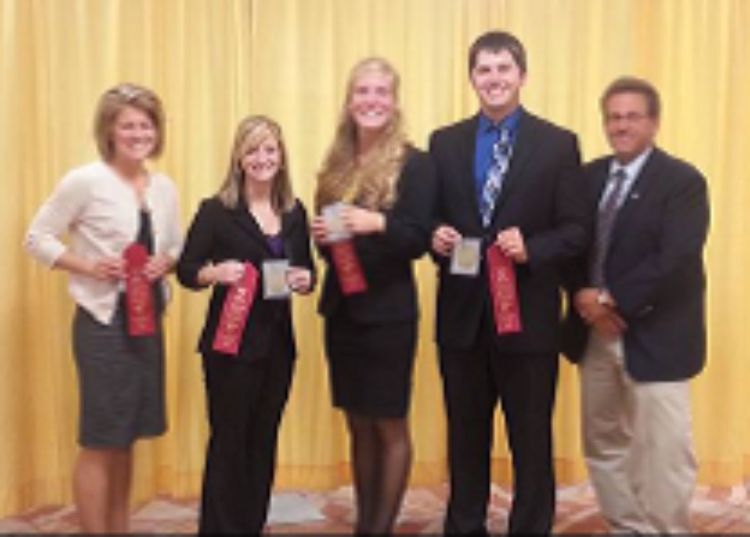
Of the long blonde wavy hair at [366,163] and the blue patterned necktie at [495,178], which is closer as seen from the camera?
the long blonde wavy hair at [366,163]

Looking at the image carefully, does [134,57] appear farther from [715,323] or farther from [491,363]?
[715,323]

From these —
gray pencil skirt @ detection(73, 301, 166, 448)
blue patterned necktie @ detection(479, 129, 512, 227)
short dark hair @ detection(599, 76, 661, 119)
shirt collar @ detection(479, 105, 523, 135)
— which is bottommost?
gray pencil skirt @ detection(73, 301, 166, 448)

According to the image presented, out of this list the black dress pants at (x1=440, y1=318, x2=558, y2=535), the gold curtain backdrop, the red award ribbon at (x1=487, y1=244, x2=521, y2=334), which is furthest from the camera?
the gold curtain backdrop

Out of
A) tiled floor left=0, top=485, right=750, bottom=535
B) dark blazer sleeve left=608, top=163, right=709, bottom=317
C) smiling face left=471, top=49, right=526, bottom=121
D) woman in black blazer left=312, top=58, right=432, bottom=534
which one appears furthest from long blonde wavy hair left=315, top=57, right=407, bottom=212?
tiled floor left=0, top=485, right=750, bottom=535

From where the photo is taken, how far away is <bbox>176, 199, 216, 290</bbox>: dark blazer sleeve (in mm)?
2650

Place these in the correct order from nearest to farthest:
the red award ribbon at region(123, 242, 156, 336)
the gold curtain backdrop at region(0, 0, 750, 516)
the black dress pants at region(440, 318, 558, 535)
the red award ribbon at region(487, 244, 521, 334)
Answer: the red award ribbon at region(123, 242, 156, 336)
the red award ribbon at region(487, 244, 521, 334)
the black dress pants at region(440, 318, 558, 535)
the gold curtain backdrop at region(0, 0, 750, 516)

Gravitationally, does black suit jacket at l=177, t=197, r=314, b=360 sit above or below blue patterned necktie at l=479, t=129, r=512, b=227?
below

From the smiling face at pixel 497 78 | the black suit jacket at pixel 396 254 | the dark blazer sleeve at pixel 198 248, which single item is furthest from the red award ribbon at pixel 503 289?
the dark blazer sleeve at pixel 198 248

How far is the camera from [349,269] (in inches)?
98.6

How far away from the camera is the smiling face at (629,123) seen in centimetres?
265

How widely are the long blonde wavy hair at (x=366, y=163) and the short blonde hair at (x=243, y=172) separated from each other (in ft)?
0.49

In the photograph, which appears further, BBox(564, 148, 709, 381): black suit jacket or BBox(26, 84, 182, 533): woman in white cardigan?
BBox(564, 148, 709, 381): black suit jacket

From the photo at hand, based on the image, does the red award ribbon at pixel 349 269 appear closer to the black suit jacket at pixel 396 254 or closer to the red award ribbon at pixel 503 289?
the black suit jacket at pixel 396 254

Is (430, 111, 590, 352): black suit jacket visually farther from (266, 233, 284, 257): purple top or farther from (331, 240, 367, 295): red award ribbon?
(266, 233, 284, 257): purple top
